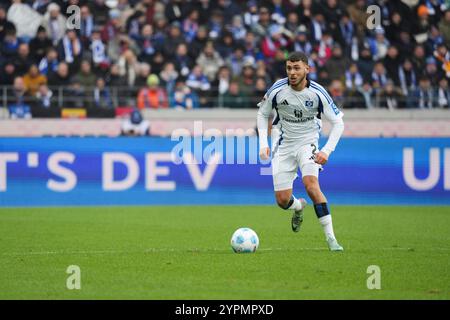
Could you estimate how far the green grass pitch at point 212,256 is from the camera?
890 cm

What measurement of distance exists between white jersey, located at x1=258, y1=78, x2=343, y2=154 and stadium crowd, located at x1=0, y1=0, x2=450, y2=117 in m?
10.2

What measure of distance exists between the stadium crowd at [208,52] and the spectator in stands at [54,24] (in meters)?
0.03

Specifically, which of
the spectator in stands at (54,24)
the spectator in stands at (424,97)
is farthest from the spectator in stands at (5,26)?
the spectator in stands at (424,97)

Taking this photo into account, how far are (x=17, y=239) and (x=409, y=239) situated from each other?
5.46 metres

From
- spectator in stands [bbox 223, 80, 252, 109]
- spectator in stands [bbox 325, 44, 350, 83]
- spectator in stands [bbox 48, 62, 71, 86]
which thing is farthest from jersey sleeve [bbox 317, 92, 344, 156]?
spectator in stands [bbox 325, 44, 350, 83]

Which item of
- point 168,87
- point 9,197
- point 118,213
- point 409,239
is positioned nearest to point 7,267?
point 409,239

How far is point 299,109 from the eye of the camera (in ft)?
40.1

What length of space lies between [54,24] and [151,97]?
2882 millimetres

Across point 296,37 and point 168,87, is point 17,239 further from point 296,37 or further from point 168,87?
point 296,37

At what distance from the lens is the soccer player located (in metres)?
11.9

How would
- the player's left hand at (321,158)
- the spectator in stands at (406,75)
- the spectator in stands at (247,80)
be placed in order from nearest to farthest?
the player's left hand at (321,158) → the spectator in stands at (247,80) → the spectator in stands at (406,75)

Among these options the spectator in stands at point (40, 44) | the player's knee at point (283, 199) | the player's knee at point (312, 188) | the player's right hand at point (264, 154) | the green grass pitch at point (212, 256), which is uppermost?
the spectator in stands at point (40, 44)

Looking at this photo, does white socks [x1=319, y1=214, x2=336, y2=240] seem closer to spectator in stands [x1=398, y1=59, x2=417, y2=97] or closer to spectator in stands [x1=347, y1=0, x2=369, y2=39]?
spectator in stands [x1=398, y1=59, x2=417, y2=97]

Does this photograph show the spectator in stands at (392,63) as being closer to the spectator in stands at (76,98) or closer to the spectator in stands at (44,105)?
the spectator in stands at (76,98)
